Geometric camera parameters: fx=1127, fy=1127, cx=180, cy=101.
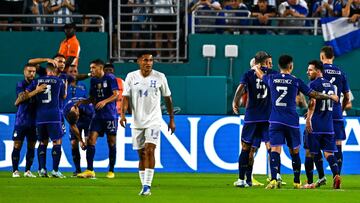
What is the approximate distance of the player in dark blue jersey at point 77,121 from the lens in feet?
73.4

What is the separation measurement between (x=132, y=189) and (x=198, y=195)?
5.90ft

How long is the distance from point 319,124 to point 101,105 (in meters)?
4.52

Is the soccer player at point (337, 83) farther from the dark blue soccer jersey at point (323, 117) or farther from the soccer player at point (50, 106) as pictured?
the soccer player at point (50, 106)

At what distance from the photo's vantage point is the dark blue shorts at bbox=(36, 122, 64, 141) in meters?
21.8

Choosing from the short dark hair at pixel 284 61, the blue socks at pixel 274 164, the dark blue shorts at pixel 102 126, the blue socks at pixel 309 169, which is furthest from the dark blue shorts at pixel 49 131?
the short dark hair at pixel 284 61

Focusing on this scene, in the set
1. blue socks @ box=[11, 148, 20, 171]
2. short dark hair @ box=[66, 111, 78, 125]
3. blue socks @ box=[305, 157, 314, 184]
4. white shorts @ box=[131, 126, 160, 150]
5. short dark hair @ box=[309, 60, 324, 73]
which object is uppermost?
short dark hair @ box=[309, 60, 324, 73]

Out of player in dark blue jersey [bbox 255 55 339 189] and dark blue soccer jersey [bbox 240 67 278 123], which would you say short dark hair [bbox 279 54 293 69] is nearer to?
player in dark blue jersey [bbox 255 55 339 189]

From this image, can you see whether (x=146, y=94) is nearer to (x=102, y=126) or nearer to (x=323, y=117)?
(x=323, y=117)

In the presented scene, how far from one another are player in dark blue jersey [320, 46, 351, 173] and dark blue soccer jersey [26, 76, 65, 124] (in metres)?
5.14

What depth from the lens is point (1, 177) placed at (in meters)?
21.8

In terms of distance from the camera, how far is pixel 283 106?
18234 millimetres

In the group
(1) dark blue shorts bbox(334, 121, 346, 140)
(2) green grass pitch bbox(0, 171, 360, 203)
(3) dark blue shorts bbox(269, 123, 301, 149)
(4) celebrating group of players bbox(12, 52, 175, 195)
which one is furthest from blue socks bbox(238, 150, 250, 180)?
(4) celebrating group of players bbox(12, 52, 175, 195)

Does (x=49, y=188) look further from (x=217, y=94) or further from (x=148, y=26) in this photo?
(x=148, y=26)

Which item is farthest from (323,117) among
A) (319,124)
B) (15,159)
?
(15,159)
